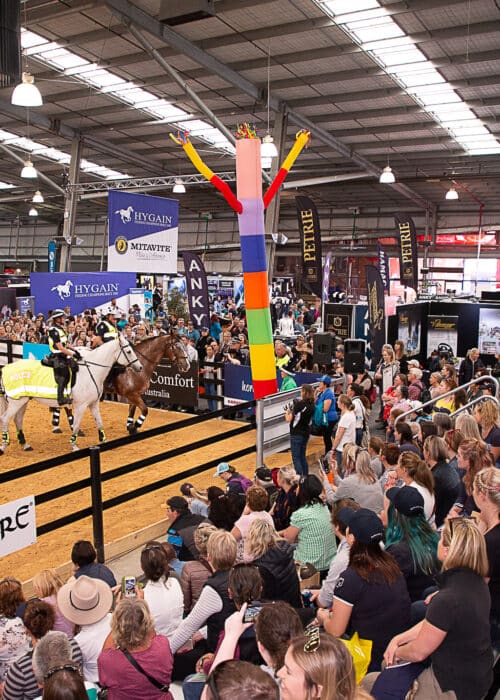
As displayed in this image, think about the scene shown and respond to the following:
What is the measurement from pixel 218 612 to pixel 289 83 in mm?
16059

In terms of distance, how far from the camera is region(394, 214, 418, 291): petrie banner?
2042 centimetres

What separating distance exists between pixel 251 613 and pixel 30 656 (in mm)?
1091

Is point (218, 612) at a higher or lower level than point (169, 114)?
lower

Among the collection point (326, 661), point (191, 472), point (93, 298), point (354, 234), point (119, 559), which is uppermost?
point (354, 234)

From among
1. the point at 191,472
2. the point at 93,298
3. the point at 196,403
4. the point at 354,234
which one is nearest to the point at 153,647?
the point at 191,472

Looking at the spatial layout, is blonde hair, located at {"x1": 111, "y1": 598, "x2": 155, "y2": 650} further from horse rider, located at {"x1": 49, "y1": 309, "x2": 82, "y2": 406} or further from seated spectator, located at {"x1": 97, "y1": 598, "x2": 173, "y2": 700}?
horse rider, located at {"x1": 49, "y1": 309, "x2": 82, "y2": 406}

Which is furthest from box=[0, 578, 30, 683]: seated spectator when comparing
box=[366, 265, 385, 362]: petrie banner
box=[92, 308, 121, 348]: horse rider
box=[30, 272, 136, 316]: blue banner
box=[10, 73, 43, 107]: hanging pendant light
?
box=[30, 272, 136, 316]: blue banner

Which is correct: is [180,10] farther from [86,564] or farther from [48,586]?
[48,586]

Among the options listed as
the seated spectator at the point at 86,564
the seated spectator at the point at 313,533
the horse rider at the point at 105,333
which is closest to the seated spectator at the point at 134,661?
the seated spectator at the point at 86,564

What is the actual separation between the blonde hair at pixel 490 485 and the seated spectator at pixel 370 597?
755mm

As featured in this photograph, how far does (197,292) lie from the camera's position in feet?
A: 51.1

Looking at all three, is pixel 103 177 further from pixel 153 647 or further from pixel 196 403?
pixel 153 647

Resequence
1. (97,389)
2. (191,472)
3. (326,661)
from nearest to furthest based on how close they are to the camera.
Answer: (326,661) → (191,472) → (97,389)

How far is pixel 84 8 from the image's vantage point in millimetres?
13008
